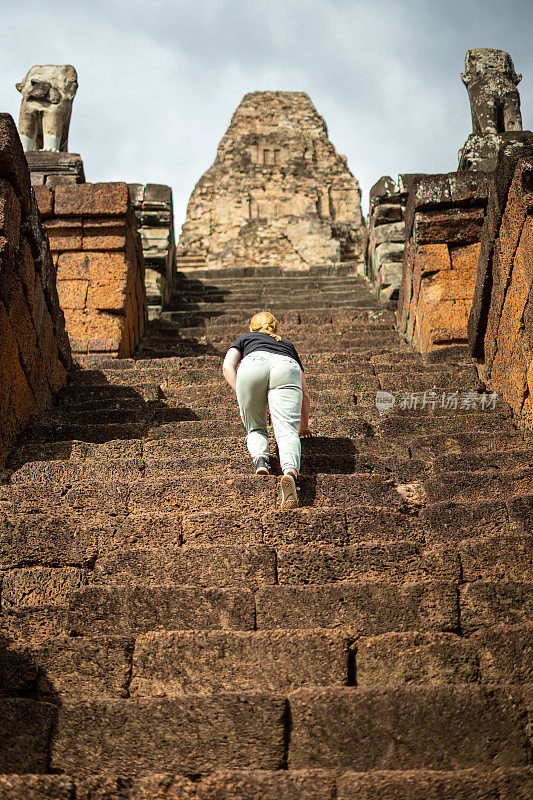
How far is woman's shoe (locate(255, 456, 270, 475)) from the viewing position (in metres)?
4.06

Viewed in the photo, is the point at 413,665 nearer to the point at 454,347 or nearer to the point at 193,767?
the point at 193,767

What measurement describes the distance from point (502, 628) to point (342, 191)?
819 inches

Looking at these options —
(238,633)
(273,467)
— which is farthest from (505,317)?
(238,633)

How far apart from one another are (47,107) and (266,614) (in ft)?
36.8

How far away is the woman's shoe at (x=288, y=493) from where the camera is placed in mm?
3705

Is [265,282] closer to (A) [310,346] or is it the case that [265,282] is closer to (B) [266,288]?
(B) [266,288]

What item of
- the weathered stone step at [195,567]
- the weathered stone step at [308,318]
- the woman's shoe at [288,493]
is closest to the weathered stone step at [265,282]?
the weathered stone step at [308,318]

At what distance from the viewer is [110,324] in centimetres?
814

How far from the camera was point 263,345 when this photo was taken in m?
4.54

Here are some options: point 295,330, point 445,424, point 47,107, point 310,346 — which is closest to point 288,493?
point 445,424

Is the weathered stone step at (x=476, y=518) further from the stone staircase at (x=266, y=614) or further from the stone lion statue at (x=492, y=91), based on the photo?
the stone lion statue at (x=492, y=91)

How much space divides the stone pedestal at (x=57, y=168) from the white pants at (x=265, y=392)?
323 inches

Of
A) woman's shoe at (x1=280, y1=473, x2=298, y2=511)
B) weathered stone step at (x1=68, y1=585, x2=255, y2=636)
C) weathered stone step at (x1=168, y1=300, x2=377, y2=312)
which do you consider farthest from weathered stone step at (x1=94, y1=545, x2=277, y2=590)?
weathered stone step at (x1=168, y1=300, x2=377, y2=312)

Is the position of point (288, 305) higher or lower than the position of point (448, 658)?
higher
